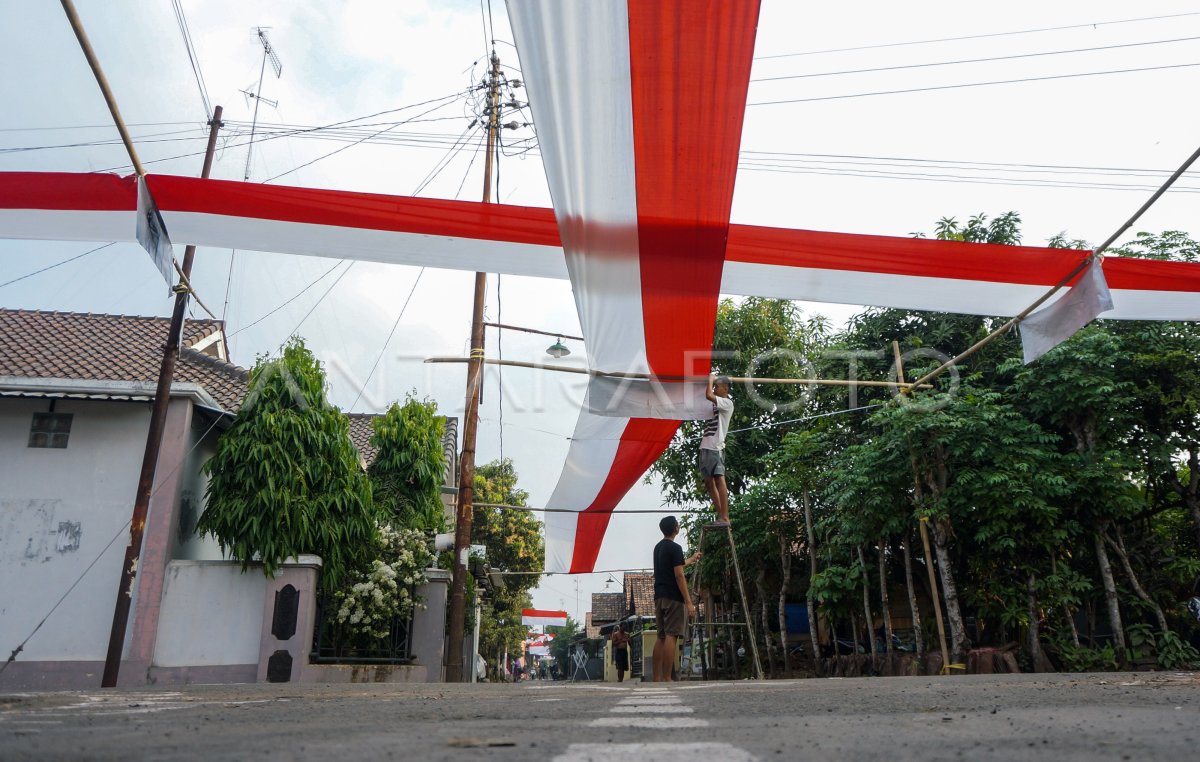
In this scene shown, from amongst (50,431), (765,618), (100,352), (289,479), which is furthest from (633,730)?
(765,618)

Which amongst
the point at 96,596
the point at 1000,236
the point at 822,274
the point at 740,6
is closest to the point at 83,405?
the point at 96,596

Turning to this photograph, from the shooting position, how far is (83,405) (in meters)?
9.55

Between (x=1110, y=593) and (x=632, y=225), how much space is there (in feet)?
24.8

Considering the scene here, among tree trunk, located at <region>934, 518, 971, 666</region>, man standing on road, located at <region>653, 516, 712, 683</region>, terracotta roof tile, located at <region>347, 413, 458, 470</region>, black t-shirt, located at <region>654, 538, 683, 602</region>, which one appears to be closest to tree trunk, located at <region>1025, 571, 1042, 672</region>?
tree trunk, located at <region>934, 518, 971, 666</region>

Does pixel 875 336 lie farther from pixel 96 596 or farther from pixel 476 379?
pixel 96 596

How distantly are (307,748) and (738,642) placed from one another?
14729mm

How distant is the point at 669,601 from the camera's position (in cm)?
635

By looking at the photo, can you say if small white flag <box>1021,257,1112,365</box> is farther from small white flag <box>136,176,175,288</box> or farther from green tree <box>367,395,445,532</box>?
green tree <box>367,395,445,532</box>

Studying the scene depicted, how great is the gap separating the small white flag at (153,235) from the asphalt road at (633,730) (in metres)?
2.96


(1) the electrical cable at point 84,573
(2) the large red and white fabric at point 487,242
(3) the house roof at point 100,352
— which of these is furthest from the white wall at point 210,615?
(2) the large red and white fabric at point 487,242

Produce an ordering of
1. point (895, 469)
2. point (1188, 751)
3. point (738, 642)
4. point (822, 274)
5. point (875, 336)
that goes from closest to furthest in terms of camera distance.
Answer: point (1188, 751) < point (822, 274) < point (895, 469) < point (875, 336) < point (738, 642)

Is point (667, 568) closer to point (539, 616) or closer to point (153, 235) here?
point (153, 235)

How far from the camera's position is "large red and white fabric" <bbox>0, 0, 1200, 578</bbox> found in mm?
3643

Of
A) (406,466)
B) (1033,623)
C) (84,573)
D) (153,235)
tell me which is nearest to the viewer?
(153,235)
